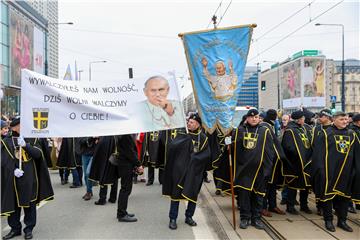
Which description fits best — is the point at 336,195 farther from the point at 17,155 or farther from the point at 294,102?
the point at 294,102

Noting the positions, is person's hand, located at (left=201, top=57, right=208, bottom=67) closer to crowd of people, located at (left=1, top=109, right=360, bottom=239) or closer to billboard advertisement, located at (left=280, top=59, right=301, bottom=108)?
crowd of people, located at (left=1, top=109, right=360, bottom=239)

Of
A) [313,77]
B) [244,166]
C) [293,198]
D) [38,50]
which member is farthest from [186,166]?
[313,77]

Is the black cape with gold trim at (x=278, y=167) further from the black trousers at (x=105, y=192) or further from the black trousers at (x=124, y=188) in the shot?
the black trousers at (x=105, y=192)

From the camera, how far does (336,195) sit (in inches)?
267

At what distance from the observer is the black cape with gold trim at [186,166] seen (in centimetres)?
684

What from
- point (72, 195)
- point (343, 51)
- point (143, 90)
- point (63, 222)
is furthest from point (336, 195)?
point (343, 51)

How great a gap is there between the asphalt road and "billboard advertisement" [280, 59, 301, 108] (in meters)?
107

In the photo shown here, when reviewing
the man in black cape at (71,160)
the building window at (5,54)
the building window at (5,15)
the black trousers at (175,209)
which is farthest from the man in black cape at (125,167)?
the building window at (5,54)

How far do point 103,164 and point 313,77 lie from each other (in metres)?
113

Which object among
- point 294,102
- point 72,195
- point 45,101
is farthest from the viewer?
point 294,102

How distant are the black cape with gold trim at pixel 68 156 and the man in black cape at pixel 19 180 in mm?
4492

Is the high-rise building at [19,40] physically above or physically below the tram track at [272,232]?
above

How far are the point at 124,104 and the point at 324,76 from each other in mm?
116001

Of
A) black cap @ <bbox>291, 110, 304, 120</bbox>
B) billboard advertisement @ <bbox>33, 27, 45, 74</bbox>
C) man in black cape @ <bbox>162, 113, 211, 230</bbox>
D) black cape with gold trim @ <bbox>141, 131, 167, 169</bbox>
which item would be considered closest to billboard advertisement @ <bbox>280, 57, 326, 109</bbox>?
billboard advertisement @ <bbox>33, 27, 45, 74</bbox>
